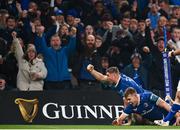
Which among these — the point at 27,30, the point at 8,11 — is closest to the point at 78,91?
the point at 27,30

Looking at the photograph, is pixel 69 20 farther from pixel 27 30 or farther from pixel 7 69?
pixel 7 69

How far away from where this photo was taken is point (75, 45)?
54.9ft

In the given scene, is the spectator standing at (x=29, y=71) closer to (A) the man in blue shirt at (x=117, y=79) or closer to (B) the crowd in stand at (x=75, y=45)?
(B) the crowd in stand at (x=75, y=45)

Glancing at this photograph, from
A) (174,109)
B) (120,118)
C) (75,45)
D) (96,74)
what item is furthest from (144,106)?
(75,45)

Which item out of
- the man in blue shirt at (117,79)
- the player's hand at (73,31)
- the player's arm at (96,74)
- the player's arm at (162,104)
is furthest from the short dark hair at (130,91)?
the player's hand at (73,31)

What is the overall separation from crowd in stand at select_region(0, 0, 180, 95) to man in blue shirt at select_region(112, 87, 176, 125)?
5.28 ft

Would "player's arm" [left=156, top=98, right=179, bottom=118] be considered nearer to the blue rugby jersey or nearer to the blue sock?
the blue sock

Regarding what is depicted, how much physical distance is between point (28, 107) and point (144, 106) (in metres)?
2.73

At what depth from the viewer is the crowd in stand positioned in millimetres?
16234

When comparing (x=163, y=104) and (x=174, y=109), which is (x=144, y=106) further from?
(x=174, y=109)

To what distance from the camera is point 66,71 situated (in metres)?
16.4

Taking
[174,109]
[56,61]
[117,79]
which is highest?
[56,61]

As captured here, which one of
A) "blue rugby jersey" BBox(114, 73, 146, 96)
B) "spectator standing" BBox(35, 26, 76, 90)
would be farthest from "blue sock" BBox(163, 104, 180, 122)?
"spectator standing" BBox(35, 26, 76, 90)

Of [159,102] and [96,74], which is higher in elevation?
[96,74]
